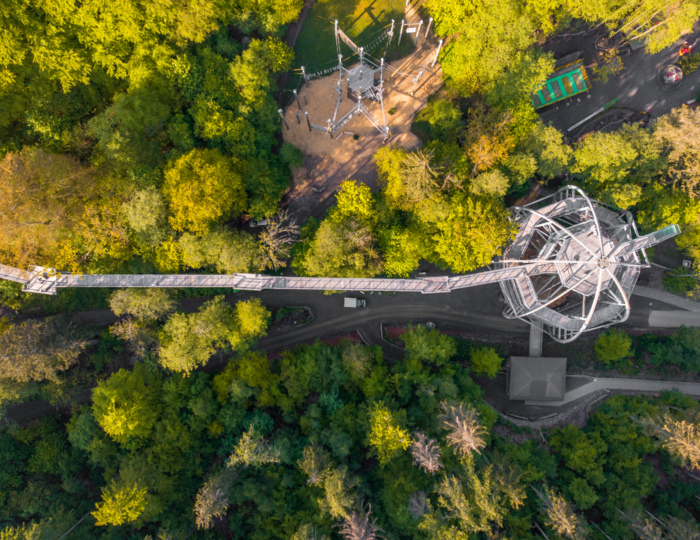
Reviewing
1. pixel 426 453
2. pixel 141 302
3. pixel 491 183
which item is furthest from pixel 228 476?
pixel 491 183

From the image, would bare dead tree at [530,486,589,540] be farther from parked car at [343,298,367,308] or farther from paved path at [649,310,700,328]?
parked car at [343,298,367,308]

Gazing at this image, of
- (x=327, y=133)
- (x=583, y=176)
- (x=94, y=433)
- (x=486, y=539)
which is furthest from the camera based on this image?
(x=327, y=133)

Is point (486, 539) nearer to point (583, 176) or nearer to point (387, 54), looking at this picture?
point (583, 176)

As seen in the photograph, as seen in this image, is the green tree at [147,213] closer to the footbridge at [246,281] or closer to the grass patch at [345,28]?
the footbridge at [246,281]

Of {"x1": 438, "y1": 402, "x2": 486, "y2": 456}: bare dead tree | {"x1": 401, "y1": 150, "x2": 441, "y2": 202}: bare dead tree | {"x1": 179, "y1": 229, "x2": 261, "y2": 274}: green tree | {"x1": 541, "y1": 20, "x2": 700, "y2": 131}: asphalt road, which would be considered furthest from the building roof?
{"x1": 179, "y1": 229, "x2": 261, "y2": 274}: green tree

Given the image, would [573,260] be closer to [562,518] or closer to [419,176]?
[419,176]

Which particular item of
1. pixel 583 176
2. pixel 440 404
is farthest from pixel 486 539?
pixel 583 176
